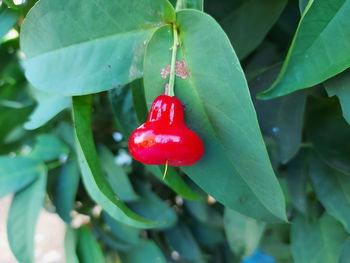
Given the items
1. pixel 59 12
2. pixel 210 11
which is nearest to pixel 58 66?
pixel 59 12

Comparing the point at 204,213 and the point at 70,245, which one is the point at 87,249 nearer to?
the point at 70,245

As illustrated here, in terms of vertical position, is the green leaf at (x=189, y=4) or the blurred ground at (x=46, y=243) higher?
the green leaf at (x=189, y=4)

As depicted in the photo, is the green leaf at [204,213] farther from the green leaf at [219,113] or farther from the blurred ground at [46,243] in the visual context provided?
the blurred ground at [46,243]

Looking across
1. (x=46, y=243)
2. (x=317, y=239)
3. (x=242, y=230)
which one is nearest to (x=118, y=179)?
(x=242, y=230)

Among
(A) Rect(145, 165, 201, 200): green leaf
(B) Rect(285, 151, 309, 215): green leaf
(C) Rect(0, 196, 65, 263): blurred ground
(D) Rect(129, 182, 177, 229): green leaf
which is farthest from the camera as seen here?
(C) Rect(0, 196, 65, 263): blurred ground

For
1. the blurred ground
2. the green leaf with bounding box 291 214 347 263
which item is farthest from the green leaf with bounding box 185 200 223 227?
the blurred ground

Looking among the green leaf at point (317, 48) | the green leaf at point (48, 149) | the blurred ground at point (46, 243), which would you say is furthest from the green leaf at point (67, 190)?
the blurred ground at point (46, 243)

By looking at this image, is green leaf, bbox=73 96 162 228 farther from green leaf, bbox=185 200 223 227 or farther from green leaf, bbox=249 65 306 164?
green leaf, bbox=185 200 223 227
